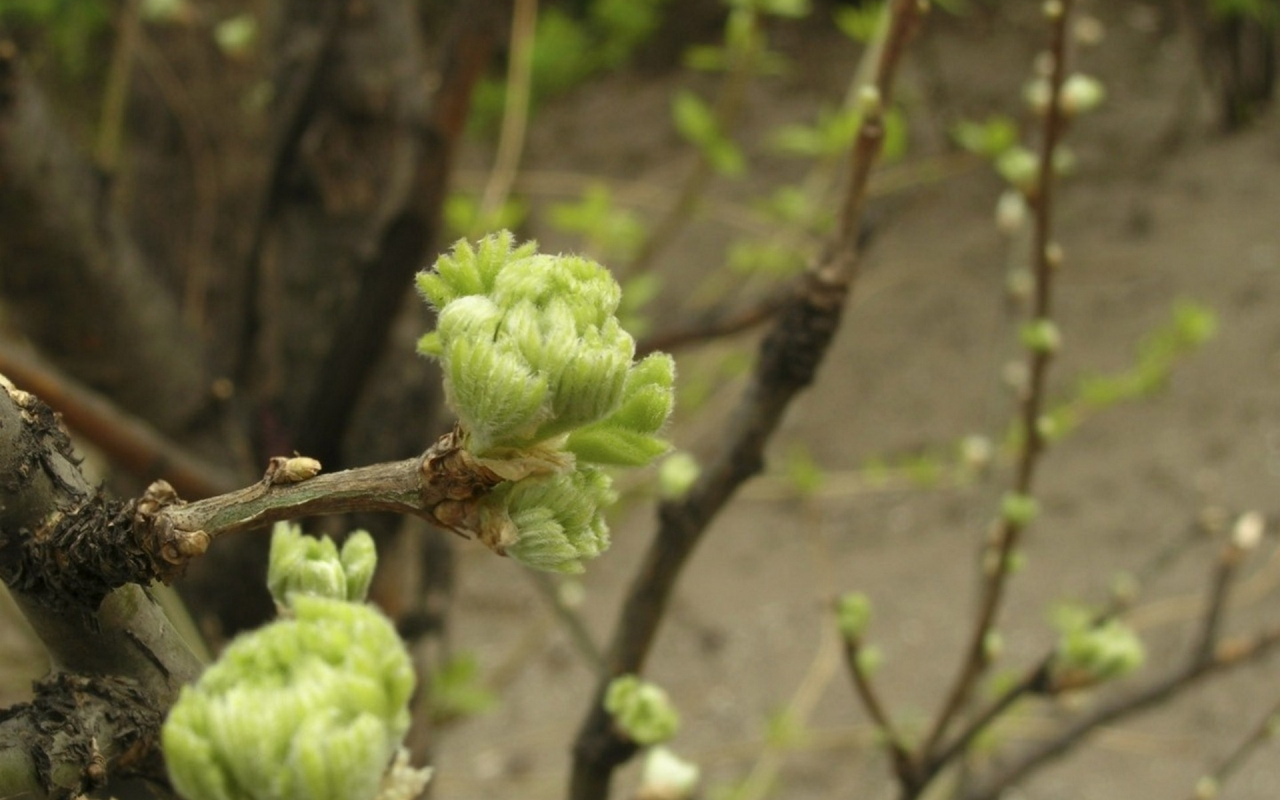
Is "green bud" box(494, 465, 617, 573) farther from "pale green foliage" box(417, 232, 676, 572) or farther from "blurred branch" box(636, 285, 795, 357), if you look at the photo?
"blurred branch" box(636, 285, 795, 357)

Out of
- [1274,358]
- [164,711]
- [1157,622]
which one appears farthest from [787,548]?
[164,711]

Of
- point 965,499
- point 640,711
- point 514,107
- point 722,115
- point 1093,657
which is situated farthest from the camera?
point 965,499

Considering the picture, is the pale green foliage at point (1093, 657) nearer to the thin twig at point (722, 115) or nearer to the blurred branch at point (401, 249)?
the blurred branch at point (401, 249)

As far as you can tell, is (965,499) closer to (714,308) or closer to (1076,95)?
(714,308)

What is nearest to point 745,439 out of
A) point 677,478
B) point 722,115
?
point 677,478

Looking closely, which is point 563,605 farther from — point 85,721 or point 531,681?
point 531,681

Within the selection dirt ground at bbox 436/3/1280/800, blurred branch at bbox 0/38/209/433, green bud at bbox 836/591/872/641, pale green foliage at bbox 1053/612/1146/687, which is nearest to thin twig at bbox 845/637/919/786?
green bud at bbox 836/591/872/641
